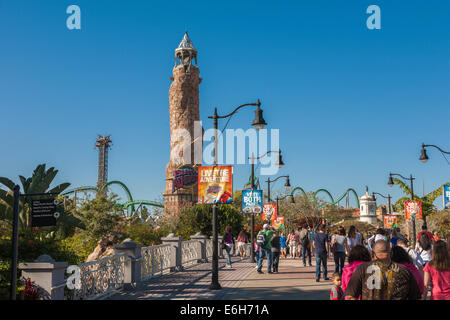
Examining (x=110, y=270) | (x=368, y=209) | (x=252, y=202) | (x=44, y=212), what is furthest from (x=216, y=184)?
(x=368, y=209)

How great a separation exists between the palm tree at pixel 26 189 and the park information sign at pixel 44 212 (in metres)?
18.3

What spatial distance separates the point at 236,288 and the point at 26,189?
18494mm

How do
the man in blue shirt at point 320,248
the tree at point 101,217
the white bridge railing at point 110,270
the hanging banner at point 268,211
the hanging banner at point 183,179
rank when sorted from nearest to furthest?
the white bridge railing at point 110,270 → the man in blue shirt at point 320,248 → the tree at point 101,217 → the hanging banner at point 268,211 → the hanging banner at point 183,179

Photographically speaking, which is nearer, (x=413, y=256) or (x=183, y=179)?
(x=413, y=256)

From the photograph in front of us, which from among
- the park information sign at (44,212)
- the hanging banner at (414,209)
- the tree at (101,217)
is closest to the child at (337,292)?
the park information sign at (44,212)

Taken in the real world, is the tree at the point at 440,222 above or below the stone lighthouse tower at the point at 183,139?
below

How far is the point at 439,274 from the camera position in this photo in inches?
241

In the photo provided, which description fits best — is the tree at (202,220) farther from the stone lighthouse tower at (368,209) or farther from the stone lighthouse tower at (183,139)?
the stone lighthouse tower at (368,209)

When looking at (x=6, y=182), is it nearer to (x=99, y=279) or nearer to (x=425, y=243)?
(x=99, y=279)

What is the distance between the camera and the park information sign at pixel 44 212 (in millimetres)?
6805

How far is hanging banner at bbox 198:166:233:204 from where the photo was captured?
14398 millimetres

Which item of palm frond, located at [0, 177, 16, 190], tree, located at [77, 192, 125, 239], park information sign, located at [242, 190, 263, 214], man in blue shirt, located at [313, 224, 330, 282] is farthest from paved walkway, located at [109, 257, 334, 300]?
palm frond, located at [0, 177, 16, 190]
